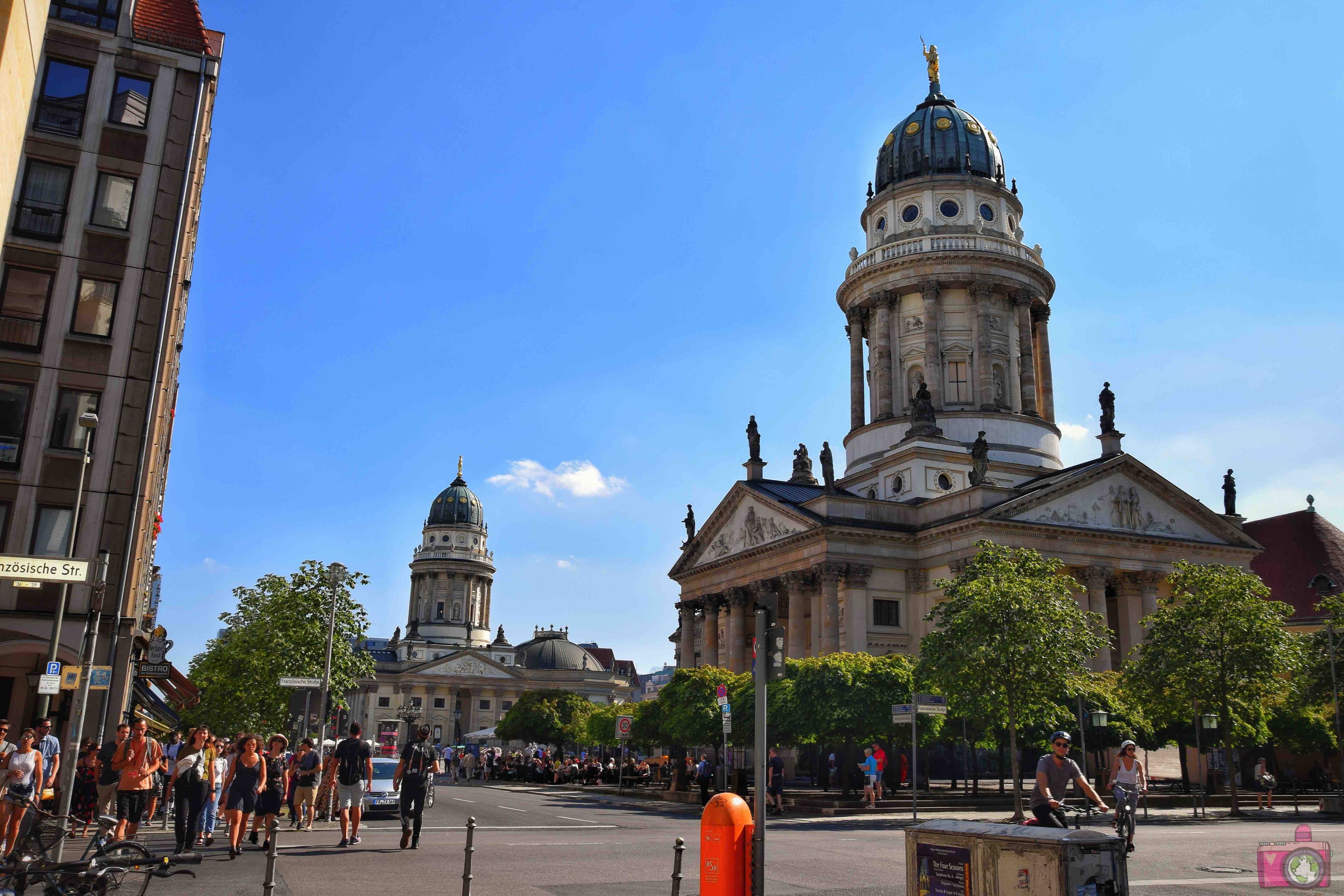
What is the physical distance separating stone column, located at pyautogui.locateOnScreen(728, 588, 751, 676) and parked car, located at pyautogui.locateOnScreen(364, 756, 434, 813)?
34.2 meters

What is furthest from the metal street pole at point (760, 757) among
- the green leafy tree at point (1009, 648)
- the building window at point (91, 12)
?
the building window at point (91, 12)

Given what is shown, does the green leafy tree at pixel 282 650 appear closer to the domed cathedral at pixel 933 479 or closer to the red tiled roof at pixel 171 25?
the red tiled roof at pixel 171 25

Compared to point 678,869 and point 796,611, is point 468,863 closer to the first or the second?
point 678,869

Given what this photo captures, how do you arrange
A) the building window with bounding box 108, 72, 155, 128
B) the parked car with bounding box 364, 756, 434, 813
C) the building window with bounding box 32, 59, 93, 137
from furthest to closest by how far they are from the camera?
the building window with bounding box 108, 72, 155, 128 → the building window with bounding box 32, 59, 93, 137 → the parked car with bounding box 364, 756, 434, 813

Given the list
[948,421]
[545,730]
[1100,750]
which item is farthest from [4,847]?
[545,730]

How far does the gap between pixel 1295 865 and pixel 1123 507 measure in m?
37.9

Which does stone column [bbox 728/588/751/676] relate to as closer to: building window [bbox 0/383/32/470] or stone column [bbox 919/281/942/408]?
stone column [bbox 919/281/942/408]

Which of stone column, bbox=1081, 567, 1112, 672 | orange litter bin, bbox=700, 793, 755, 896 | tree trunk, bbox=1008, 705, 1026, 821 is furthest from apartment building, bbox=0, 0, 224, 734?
stone column, bbox=1081, 567, 1112, 672

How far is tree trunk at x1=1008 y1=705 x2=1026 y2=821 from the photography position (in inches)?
1070

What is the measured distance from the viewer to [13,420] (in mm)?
27719

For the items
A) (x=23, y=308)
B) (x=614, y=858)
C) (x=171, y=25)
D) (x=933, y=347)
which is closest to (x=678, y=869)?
(x=614, y=858)

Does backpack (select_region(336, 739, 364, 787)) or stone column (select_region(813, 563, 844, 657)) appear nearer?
backpack (select_region(336, 739, 364, 787))

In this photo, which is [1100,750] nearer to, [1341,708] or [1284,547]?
[1341,708]

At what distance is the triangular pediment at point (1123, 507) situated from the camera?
2029 inches
